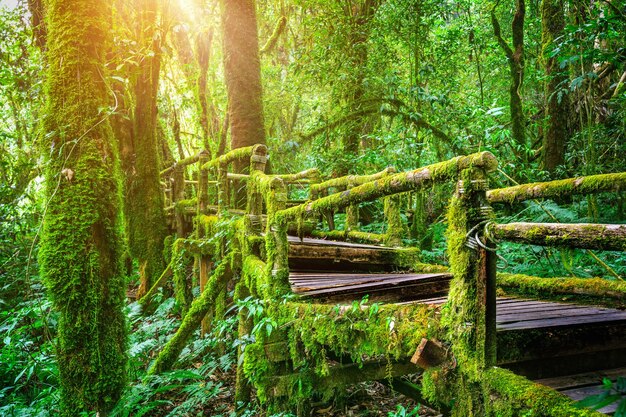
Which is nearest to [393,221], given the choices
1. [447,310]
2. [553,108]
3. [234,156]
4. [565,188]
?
[234,156]

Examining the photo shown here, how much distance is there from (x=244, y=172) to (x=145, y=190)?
377 cm

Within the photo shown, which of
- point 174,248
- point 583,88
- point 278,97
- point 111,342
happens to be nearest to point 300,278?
point 111,342

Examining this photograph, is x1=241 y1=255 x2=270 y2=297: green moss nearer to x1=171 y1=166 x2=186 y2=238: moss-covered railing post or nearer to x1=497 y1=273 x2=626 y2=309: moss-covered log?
x1=497 y1=273 x2=626 y2=309: moss-covered log

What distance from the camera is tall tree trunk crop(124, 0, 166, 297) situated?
10977 mm

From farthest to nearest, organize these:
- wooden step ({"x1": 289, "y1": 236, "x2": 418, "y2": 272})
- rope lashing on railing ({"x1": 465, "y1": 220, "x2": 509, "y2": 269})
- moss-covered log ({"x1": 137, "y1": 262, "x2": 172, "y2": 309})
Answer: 1. moss-covered log ({"x1": 137, "y1": 262, "x2": 172, "y2": 309})
2. wooden step ({"x1": 289, "y1": 236, "x2": 418, "y2": 272})
3. rope lashing on railing ({"x1": 465, "y1": 220, "x2": 509, "y2": 269})

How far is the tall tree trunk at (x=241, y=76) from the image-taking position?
9.09m

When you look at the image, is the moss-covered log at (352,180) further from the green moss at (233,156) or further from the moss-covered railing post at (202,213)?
the moss-covered railing post at (202,213)

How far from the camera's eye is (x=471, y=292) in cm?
219

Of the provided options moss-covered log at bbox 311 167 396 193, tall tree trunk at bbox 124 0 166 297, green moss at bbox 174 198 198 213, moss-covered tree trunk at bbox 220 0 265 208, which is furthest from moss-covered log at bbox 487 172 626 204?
tall tree trunk at bbox 124 0 166 297

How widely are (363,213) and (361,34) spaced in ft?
16.5

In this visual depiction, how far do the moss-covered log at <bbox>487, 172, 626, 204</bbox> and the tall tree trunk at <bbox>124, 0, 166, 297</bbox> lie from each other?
31.3 feet

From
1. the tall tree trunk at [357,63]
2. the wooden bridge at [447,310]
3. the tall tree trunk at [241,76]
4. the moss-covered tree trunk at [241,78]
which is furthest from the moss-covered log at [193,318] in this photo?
the tall tree trunk at [357,63]

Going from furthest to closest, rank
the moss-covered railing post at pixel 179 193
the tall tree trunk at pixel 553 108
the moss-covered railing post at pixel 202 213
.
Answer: the moss-covered railing post at pixel 179 193 < the tall tree trunk at pixel 553 108 < the moss-covered railing post at pixel 202 213

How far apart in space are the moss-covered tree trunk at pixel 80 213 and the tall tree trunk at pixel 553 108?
9.07m
